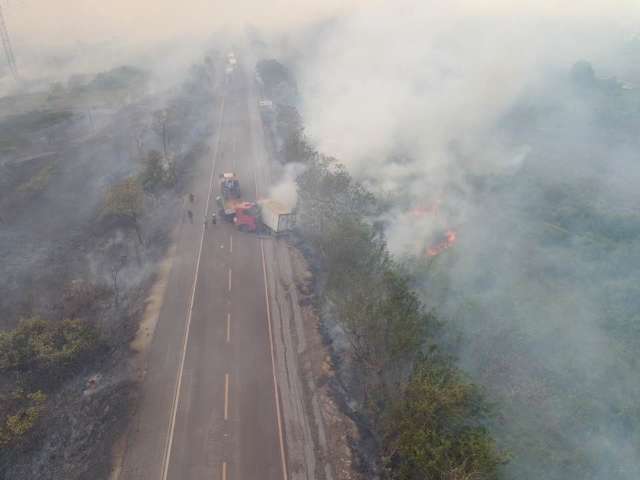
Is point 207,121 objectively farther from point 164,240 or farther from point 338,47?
point 164,240

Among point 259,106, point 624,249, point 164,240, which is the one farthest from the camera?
point 259,106

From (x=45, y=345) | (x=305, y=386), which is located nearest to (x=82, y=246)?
(x=45, y=345)

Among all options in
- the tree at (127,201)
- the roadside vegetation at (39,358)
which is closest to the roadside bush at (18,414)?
the roadside vegetation at (39,358)

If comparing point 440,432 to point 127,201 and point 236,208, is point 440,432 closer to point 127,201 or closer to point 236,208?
point 236,208

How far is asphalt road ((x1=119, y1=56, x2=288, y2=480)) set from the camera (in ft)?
56.1

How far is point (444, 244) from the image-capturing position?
30.7m

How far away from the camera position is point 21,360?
19.5m

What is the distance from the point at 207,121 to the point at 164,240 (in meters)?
30.2

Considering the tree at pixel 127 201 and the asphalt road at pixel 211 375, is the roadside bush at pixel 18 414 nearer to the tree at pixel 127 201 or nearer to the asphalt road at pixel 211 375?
the asphalt road at pixel 211 375

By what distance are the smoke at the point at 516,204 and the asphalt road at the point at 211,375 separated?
977 cm

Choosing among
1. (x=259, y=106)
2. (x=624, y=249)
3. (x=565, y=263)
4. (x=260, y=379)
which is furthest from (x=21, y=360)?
(x=259, y=106)

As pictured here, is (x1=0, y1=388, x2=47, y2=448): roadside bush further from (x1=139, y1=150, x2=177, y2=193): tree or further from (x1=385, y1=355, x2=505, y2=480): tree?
(x1=139, y1=150, x2=177, y2=193): tree

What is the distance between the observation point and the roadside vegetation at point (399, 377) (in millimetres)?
12500

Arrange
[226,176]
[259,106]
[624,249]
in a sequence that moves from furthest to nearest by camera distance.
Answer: [259,106] → [226,176] → [624,249]
